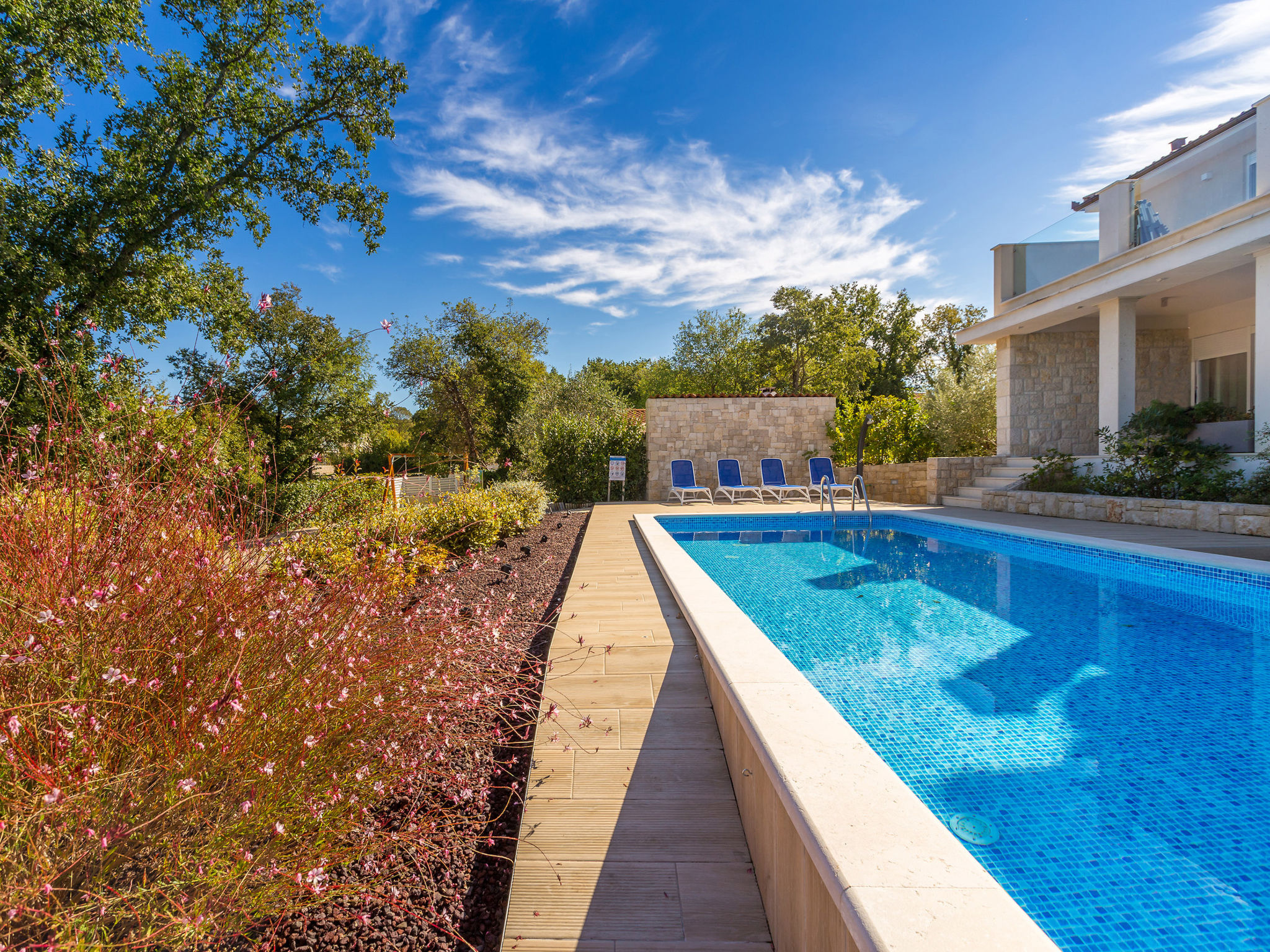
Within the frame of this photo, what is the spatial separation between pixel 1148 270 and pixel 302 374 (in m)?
19.0

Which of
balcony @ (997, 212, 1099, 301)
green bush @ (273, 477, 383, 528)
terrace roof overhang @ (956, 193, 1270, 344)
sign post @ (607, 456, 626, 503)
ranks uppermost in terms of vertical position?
balcony @ (997, 212, 1099, 301)

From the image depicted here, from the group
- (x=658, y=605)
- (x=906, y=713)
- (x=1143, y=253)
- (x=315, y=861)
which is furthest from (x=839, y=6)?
(x=315, y=861)

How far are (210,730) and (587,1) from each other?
1104 centimetres

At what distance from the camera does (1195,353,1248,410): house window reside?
9.27 meters

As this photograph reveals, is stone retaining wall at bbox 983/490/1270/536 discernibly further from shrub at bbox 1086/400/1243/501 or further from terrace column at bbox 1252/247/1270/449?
terrace column at bbox 1252/247/1270/449

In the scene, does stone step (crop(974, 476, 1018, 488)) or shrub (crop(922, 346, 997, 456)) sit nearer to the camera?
stone step (crop(974, 476, 1018, 488))

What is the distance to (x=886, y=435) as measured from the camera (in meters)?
11.9

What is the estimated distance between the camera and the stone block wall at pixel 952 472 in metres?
9.75

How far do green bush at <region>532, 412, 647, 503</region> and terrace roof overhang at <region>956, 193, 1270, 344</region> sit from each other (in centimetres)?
728

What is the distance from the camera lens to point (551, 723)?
6.98 ft

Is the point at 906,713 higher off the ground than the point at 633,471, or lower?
lower

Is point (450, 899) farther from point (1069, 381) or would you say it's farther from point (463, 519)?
point (1069, 381)

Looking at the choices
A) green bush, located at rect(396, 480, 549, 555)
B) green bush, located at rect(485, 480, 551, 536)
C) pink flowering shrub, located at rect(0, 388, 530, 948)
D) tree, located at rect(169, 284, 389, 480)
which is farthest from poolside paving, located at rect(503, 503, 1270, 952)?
tree, located at rect(169, 284, 389, 480)

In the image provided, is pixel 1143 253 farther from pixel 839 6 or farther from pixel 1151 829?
pixel 1151 829
